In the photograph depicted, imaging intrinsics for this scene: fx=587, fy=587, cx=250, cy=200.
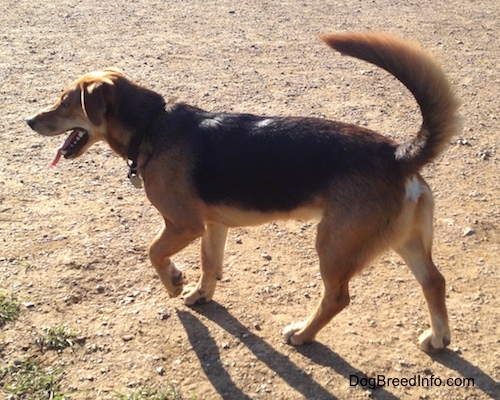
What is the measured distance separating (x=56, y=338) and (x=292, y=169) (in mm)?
1965

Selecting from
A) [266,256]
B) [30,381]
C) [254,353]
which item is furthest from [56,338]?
[266,256]

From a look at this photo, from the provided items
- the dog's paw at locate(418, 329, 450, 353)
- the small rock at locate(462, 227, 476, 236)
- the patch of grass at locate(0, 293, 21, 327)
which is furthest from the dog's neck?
the small rock at locate(462, 227, 476, 236)

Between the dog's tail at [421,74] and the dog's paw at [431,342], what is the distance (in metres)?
1.25

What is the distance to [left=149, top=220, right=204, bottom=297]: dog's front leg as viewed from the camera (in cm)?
400

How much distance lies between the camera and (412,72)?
3365 millimetres

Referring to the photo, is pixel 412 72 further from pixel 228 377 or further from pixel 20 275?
pixel 20 275

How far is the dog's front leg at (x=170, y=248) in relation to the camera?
400cm

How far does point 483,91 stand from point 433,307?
490 centimetres

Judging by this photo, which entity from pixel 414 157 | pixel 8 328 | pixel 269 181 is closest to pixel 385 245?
pixel 414 157

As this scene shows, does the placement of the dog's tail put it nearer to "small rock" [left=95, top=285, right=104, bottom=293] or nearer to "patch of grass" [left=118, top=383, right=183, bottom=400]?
"patch of grass" [left=118, top=383, right=183, bottom=400]

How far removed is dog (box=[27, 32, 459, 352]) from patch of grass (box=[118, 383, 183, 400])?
80 centimetres

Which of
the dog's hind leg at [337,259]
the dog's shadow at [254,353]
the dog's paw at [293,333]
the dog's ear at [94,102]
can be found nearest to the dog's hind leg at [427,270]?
the dog's hind leg at [337,259]

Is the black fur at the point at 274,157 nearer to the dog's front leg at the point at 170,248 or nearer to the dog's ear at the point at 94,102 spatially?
the dog's front leg at the point at 170,248

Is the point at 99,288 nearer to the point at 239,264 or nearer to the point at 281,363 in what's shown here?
the point at 239,264
